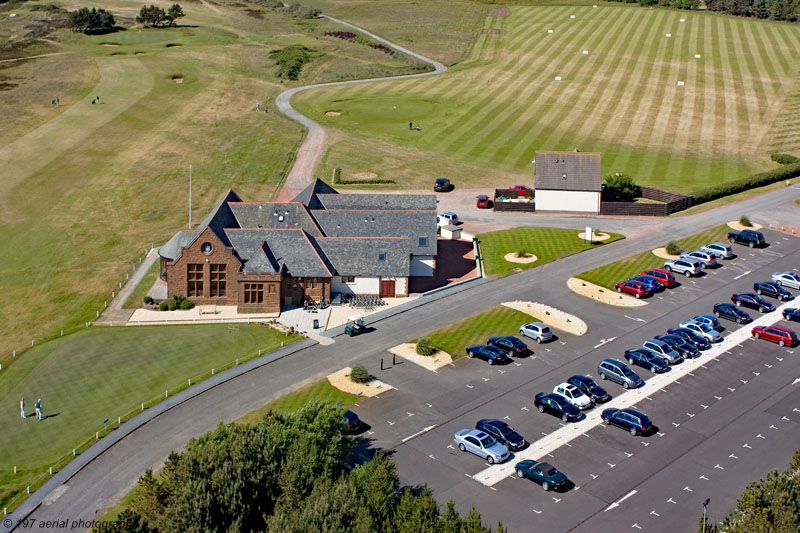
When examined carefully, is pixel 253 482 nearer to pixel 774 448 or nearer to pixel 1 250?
pixel 774 448

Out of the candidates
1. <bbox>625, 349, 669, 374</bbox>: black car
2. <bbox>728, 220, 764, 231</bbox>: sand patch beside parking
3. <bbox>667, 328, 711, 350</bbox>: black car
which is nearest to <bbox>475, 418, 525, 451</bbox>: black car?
<bbox>625, 349, 669, 374</bbox>: black car

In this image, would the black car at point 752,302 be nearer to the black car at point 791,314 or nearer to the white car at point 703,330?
the black car at point 791,314

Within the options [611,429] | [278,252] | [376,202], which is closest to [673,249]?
[376,202]

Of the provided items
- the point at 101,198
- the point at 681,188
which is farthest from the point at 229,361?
the point at 681,188

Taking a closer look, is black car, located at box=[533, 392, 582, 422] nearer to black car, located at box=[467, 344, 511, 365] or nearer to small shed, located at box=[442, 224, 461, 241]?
black car, located at box=[467, 344, 511, 365]

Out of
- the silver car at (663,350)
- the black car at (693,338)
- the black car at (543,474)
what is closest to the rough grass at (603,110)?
the black car at (693,338)

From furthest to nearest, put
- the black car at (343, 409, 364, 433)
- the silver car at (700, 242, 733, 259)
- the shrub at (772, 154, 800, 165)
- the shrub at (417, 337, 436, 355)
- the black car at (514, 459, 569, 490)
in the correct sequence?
the shrub at (772, 154, 800, 165) < the silver car at (700, 242, 733, 259) < the shrub at (417, 337, 436, 355) < the black car at (343, 409, 364, 433) < the black car at (514, 459, 569, 490)
